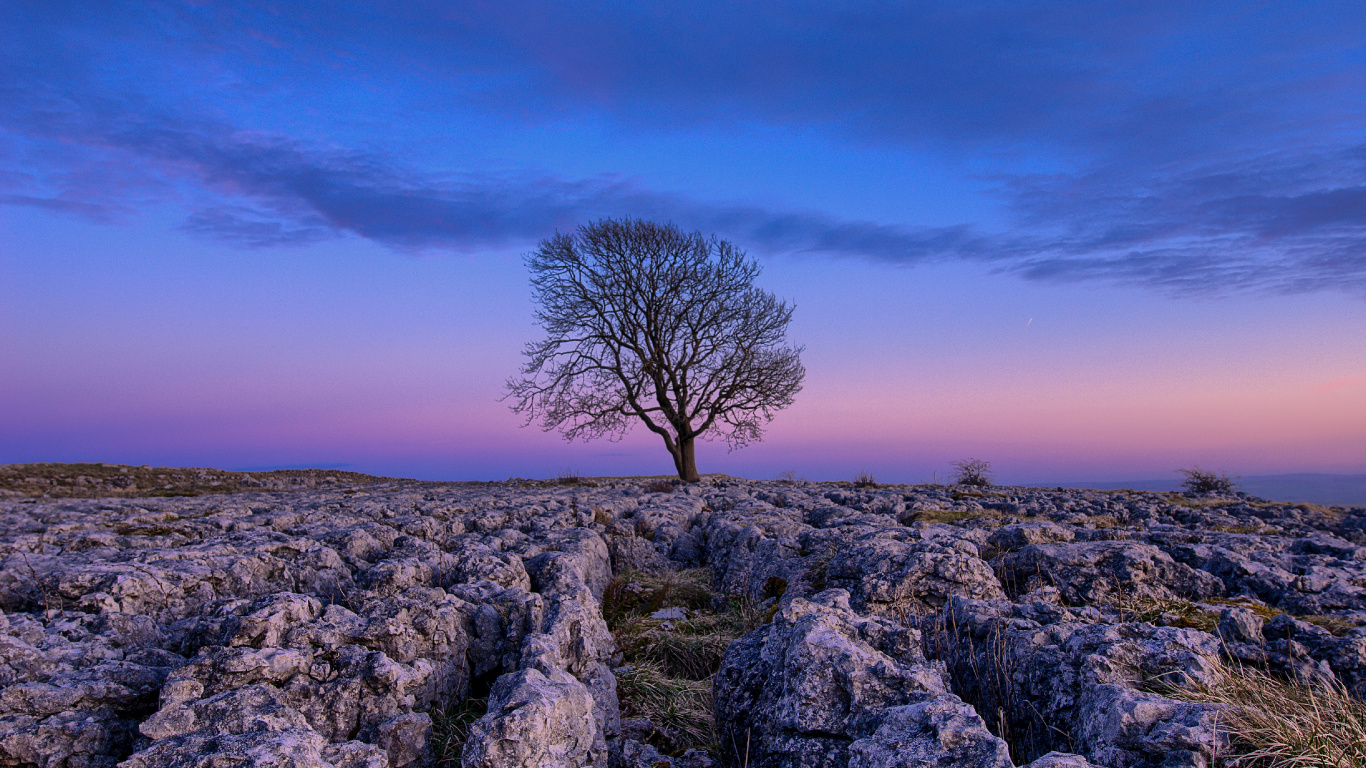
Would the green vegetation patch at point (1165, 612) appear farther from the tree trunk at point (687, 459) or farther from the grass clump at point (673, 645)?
the tree trunk at point (687, 459)

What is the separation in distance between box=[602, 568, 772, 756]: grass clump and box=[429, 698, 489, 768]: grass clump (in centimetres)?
98

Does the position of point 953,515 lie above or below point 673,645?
above

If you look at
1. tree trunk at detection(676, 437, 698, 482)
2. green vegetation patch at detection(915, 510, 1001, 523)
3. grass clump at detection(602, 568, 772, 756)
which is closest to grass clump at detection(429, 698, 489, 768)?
grass clump at detection(602, 568, 772, 756)

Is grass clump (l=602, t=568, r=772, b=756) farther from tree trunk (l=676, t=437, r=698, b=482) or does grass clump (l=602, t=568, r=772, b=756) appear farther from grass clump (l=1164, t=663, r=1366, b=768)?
tree trunk (l=676, t=437, r=698, b=482)

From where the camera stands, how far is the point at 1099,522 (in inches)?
351

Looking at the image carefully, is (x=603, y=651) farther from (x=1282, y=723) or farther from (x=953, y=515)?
(x=953, y=515)

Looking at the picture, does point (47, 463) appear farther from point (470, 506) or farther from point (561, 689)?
point (561, 689)

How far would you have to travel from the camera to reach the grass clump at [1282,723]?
106 inches

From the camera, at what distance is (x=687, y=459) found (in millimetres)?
27094

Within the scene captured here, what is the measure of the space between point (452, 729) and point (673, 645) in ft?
7.87

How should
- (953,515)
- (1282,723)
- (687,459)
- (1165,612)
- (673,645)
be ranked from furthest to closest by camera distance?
(687,459) → (953,515) → (673,645) → (1165,612) → (1282,723)

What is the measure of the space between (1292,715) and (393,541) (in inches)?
276

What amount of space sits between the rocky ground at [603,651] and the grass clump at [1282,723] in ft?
0.24

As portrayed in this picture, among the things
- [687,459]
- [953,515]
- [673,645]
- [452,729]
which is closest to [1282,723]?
[452,729]
